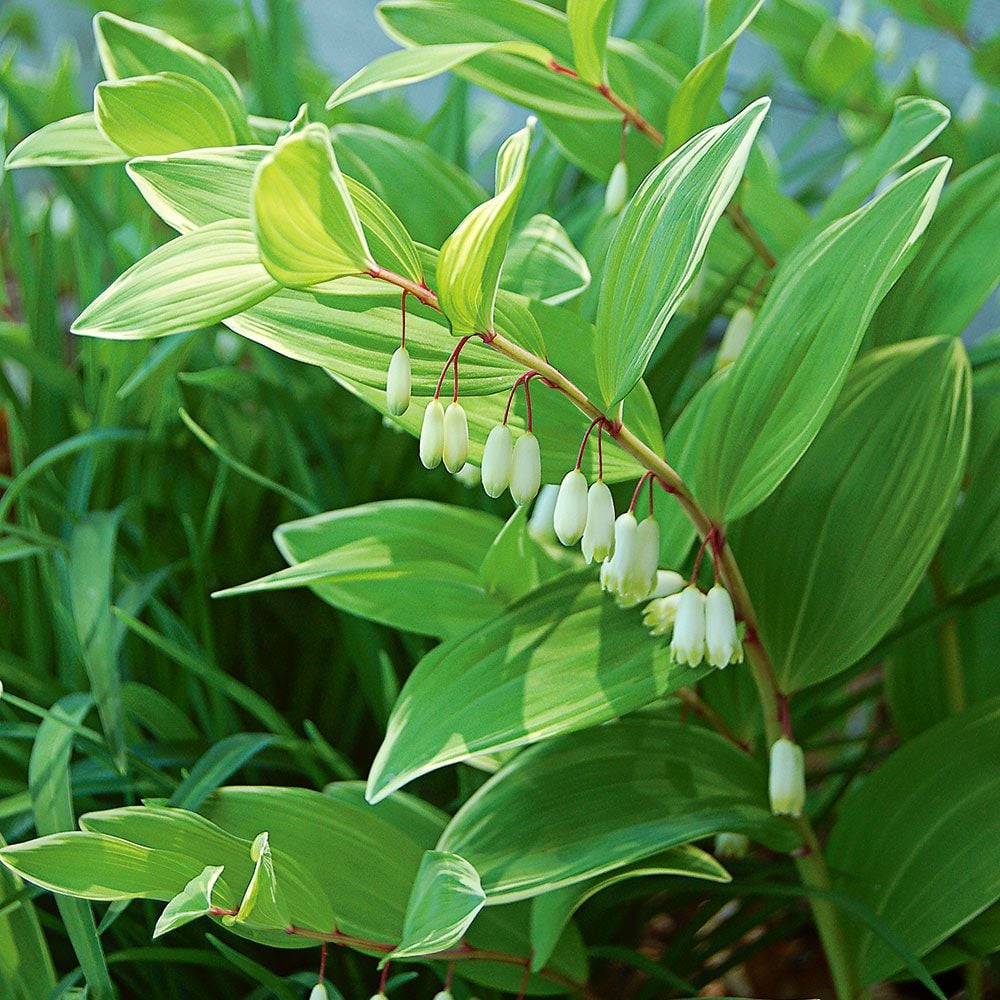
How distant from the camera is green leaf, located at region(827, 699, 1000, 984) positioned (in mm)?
529

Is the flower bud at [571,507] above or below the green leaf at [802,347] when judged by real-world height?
below

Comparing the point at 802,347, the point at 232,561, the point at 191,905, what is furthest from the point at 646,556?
the point at 232,561

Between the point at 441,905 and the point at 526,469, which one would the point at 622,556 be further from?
the point at 441,905

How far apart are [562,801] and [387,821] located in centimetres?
10

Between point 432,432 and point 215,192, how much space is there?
0.40 feet

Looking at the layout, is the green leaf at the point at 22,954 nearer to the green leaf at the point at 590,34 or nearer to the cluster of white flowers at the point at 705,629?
the cluster of white flowers at the point at 705,629

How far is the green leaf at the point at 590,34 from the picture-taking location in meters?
0.49

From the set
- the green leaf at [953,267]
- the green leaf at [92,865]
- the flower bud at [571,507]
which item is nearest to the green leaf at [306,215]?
the flower bud at [571,507]

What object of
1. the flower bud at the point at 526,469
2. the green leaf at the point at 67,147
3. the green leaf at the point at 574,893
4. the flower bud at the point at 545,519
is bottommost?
the green leaf at the point at 574,893

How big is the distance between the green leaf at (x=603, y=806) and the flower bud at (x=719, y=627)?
0.08 m

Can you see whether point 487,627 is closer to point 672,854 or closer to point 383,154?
point 672,854

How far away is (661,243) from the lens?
38cm

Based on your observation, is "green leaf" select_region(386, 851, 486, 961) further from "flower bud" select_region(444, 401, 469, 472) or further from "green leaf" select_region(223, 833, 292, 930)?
"flower bud" select_region(444, 401, 469, 472)

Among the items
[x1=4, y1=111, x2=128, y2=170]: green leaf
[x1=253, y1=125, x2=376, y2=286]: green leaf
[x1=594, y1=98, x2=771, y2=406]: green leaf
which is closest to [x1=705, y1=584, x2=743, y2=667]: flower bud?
[x1=594, y1=98, x2=771, y2=406]: green leaf
